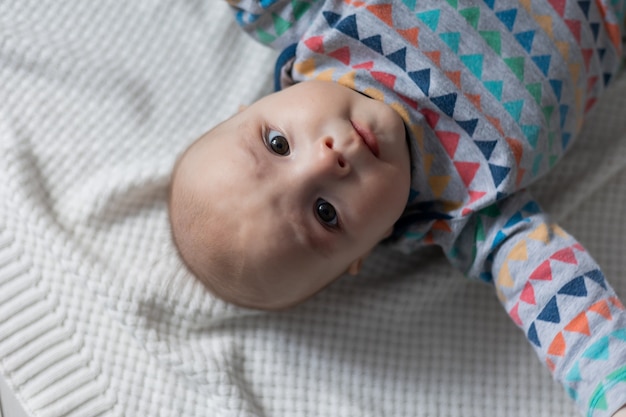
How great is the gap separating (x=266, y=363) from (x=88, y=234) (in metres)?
0.33

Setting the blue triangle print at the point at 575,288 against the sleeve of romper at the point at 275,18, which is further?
the sleeve of romper at the point at 275,18

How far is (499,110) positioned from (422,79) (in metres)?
0.11

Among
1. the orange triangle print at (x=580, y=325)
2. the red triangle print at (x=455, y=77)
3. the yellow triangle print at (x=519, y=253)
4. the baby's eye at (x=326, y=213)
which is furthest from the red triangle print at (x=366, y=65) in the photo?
the orange triangle print at (x=580, y=325)

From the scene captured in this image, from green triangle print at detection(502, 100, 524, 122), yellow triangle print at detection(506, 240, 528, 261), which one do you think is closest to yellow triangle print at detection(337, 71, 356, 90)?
green triangle print at detection(502, 100, 524, 122)

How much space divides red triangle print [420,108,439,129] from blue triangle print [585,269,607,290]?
29cm

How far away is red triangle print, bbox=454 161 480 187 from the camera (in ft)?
3.08

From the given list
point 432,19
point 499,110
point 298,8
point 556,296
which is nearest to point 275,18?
point 298,8

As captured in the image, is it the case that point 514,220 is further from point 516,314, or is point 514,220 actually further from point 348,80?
point 348,80

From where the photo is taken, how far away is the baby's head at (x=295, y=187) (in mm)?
846

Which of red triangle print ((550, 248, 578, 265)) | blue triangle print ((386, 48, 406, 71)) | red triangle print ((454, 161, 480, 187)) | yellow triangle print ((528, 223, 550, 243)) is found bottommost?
red triangle print ((550, 248, 578, 265))

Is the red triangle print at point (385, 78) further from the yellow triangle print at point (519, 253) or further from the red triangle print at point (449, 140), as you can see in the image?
the yellow triangle print at point (519, 253)

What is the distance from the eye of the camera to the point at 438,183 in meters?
0.97

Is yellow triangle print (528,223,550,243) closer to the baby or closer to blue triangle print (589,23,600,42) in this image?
the baby

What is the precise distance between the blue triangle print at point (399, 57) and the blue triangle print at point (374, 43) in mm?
17
